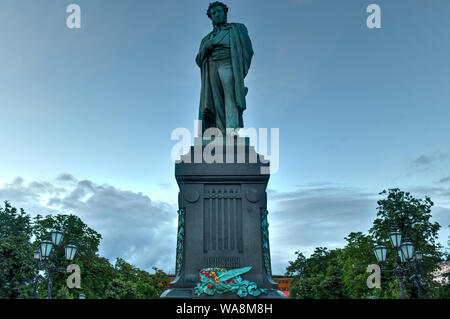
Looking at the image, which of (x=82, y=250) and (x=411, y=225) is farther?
(x=82, y=250)

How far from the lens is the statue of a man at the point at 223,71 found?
892cm

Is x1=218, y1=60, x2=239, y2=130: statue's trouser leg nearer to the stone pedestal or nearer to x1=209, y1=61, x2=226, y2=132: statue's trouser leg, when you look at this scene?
x1=209, y1=61, x2=226, y2=132: statue's trouser leg

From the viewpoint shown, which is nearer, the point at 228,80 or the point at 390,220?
the point at 228,80

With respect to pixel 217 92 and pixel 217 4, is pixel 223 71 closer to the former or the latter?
pixel 217 92

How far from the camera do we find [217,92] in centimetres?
925

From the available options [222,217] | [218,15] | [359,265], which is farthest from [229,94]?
[359,265]

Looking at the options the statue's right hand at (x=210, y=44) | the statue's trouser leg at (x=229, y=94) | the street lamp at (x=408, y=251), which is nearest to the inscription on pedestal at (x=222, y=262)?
the statue's trouser leg at (x=229, y=94)

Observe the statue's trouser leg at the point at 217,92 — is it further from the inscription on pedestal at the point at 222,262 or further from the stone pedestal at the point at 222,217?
the inscription on pedestal at the point at 222,262

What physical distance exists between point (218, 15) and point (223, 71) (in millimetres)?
1458

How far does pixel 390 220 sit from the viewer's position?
35500 millimetres
